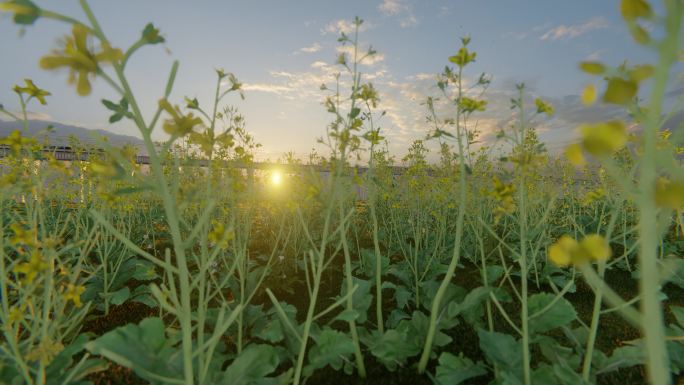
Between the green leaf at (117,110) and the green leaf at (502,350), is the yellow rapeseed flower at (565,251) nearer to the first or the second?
the green leaf at (117,110)

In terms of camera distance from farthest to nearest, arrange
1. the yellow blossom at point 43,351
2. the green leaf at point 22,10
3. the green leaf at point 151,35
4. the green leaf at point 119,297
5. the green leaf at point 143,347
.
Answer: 1. the green leaf at point 119,297
2. the yellow blossom at point 43,351
3. the green leaf at point 143,347
4. the green leaf at point 151,35
5. the green leaf at point 22,10

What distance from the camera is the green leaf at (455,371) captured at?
1611mm

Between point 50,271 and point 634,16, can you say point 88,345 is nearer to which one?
point 50,271

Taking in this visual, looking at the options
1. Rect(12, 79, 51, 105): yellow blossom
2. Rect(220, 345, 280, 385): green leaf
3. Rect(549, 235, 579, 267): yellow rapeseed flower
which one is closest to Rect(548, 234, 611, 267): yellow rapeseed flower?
Rect(549, 235, 579, 267): yellow rapeseed flower

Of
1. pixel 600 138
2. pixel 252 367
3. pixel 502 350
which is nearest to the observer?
pixel 600 138

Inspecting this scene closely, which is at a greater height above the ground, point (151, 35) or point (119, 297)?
point (151, 35)

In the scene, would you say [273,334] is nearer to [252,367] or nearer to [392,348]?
[252,367]

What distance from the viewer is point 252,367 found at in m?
1.44

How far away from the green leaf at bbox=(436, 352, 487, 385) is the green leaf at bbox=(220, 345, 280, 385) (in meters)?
0.79

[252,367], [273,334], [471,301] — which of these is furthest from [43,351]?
[471,301]

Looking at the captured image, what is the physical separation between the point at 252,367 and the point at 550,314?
1522mm

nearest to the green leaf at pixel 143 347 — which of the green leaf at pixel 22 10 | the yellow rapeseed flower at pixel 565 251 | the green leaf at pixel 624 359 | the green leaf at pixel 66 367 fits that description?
the green leaf at pixel 66 367

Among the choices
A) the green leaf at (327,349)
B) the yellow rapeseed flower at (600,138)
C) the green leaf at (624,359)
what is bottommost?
the green leaf at (327,349)

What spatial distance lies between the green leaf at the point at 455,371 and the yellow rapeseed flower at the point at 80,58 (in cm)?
176
